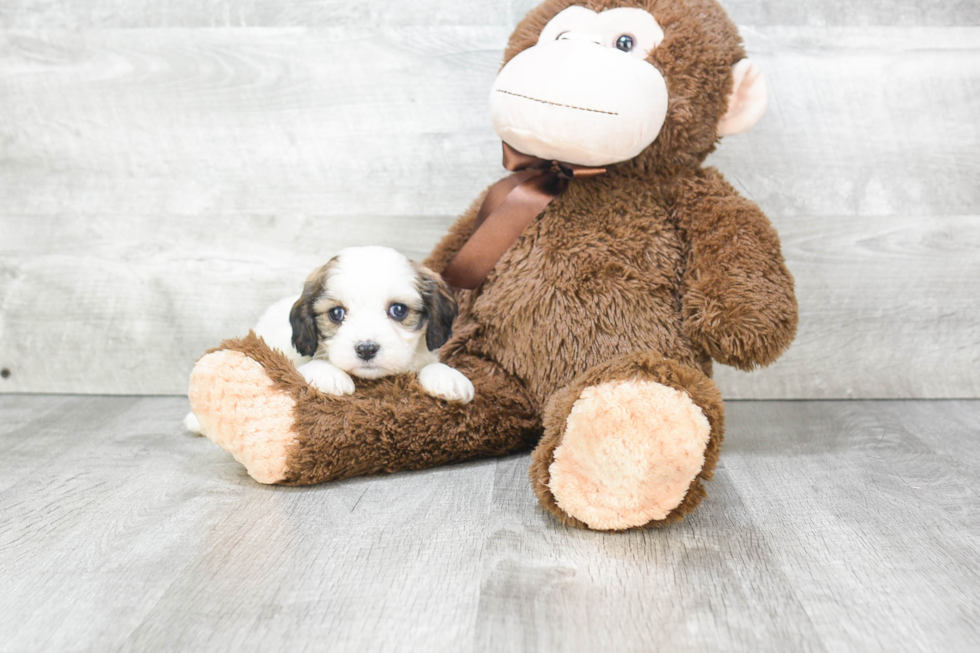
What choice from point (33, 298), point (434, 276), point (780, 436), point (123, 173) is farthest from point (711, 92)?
point (33, 298)

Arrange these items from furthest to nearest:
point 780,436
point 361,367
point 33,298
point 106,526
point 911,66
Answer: point 33,298 → point 911,66 → point 780,436 → point 361,367 → point 106,526

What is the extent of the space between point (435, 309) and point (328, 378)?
8.2 inches

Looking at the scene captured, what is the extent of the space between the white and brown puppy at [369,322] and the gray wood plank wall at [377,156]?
580mm

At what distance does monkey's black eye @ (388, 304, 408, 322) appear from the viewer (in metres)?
1.39

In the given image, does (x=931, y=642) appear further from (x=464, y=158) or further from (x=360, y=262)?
(x=464, y=158)

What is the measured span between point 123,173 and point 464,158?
803 mm

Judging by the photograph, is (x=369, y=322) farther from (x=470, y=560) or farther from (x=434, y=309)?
(x=470, y=560)

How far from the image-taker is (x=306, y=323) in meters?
1.39

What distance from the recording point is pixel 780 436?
5.55ft

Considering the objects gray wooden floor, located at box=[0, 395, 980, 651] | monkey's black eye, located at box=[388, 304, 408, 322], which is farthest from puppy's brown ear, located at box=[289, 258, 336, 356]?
gray wooden floor, located at box=[0, 395, 980, 651]

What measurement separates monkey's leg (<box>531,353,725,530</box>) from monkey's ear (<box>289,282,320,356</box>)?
1.46ft

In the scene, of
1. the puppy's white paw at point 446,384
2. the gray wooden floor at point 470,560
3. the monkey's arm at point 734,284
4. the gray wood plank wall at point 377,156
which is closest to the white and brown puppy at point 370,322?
the puppy's white paw at point 446,384

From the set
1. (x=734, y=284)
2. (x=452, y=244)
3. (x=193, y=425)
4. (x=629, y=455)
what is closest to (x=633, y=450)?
(x=629, y=455)

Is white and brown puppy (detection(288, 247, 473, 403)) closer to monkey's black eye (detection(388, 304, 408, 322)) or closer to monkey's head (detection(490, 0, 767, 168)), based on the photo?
monkey's black eye (detection(388, 304, 408, 322))
